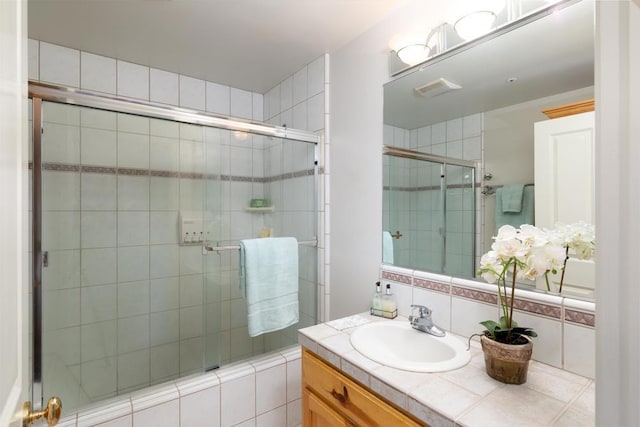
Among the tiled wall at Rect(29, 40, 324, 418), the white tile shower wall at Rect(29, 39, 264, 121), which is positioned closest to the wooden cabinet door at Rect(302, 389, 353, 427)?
the tiled wall at Rect(29, 40, 324, 418)

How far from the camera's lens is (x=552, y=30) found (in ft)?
3.27

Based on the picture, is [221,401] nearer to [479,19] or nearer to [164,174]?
[164,174]

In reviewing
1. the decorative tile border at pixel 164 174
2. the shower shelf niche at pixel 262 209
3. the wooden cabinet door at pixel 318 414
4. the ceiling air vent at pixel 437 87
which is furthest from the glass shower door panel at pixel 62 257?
the ceiling air vent at pixel 437 87

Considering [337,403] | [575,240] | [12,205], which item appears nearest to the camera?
[12,205]

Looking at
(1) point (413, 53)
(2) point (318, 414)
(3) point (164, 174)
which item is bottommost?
(2) point (318, 414)

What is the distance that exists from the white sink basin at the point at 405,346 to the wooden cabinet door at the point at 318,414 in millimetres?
233

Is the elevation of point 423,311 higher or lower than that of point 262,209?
lower

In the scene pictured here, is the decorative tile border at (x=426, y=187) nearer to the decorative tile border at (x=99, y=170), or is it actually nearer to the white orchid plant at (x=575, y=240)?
the white orchid plant at (x=575, y=240)

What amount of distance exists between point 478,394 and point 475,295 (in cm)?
42

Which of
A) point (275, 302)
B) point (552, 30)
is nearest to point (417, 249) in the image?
point (275, 302)

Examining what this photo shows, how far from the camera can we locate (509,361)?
33.0 inches

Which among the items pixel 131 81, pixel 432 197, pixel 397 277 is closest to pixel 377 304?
pixel 397 277

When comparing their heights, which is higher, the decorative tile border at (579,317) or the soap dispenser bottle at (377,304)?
the decorative tile border at (579,317)

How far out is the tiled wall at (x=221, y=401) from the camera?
1.29 meters
